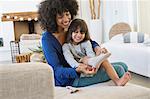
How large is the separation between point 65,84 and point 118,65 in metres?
0.35

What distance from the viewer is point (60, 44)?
1.55 metres

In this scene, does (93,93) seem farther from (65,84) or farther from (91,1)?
(91,1)

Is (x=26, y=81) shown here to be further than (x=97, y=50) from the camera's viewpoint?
No

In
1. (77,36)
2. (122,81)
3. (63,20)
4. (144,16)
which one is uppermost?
(144,16)

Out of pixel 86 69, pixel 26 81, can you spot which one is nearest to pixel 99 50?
pixel 86 69

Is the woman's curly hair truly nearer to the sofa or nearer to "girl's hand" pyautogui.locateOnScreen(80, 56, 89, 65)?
"girl's hand" pyautogui.locateOnScreen(80, 56, 89, 65)

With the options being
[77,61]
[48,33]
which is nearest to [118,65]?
[77,61]

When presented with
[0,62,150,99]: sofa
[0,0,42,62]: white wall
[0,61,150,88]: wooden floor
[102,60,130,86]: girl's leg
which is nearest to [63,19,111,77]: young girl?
[102,60,130,86]: girl's leg

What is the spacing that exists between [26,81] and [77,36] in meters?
0.66

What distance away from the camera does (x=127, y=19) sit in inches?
167

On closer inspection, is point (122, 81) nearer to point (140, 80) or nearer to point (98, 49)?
point (98, 49)

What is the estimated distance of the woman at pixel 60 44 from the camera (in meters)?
1.42

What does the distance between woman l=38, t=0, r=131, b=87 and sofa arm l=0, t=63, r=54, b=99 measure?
16.2 inches

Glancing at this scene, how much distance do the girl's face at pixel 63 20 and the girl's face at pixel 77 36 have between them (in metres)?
0.08
